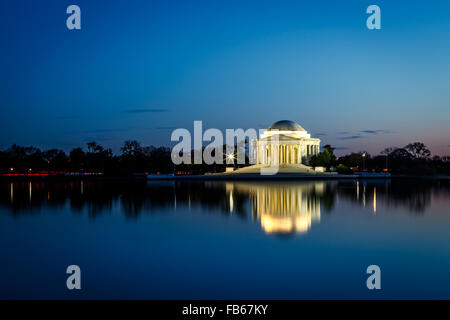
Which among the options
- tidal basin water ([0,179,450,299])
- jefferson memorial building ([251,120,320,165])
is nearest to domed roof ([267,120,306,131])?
jefferson memorial building ([251,120,320,165])

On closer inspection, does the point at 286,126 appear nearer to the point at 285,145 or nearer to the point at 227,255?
the point at 285,145

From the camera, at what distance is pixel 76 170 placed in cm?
9812

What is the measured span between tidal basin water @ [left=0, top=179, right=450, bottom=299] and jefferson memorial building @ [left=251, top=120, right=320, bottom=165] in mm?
72531

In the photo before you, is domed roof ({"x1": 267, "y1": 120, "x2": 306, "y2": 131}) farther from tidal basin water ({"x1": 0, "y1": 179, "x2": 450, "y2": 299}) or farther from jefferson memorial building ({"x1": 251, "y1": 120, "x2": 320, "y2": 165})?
tidal basin water ({"x1": 0, "y1": 179, "x2": 450, "y2": 299})

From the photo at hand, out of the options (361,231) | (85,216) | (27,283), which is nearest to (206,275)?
(27,283)

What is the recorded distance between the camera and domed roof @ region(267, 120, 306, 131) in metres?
94.5

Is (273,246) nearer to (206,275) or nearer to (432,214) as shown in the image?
(206,275)

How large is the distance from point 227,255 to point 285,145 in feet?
268

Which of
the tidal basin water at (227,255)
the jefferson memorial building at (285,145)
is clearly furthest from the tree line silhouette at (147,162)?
the tidal basin water at (227,255)

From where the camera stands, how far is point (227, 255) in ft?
34.7

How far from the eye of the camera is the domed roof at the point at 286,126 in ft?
310

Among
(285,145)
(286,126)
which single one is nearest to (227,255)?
(285,145)

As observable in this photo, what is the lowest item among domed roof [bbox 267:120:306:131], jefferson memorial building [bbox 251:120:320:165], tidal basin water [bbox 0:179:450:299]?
tidal basin water [bbox 0:179:450:299]

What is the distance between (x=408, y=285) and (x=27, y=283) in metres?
7.48
